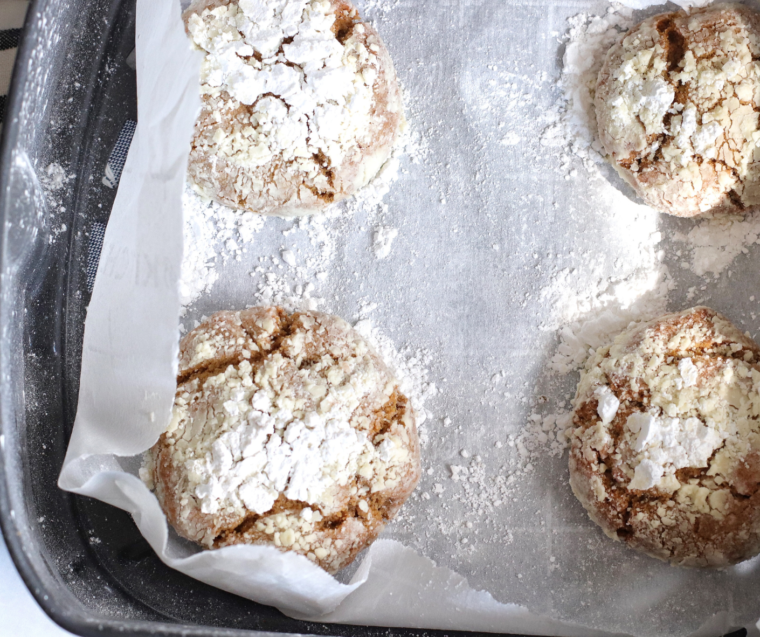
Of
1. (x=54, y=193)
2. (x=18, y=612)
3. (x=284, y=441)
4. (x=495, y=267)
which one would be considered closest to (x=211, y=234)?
(x=54, y=193)

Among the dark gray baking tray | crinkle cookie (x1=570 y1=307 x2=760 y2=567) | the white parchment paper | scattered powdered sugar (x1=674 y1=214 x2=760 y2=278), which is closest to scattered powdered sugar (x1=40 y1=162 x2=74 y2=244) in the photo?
the dark gray baking tray

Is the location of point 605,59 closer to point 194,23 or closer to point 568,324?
point 568,324

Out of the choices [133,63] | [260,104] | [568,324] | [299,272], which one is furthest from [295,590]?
[133,63]

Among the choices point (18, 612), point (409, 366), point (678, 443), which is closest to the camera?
point (18, 612)

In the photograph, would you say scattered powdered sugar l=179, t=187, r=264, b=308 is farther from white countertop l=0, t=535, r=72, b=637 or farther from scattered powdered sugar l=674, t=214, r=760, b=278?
scattered powdered sugar l=674, t=214, r=760, b=278

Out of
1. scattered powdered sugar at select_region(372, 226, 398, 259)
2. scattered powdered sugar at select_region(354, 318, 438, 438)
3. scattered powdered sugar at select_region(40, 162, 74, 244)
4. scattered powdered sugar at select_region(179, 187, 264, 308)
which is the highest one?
scattered powdered sugar at select_region(40, 162, 74, 244)

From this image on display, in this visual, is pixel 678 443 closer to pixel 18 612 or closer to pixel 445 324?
pixel 445 324
